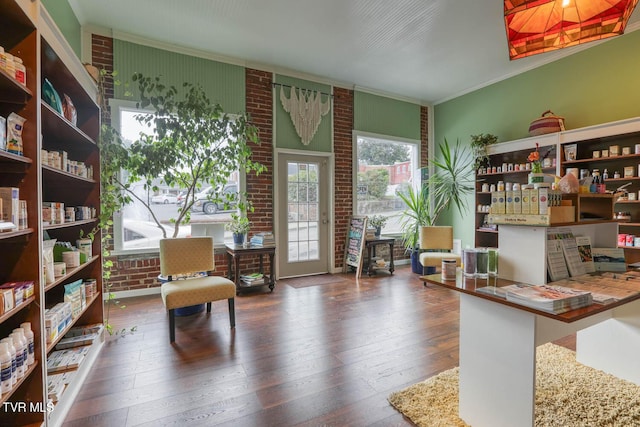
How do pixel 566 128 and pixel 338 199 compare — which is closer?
pixel 566 128

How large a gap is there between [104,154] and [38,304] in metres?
1.67

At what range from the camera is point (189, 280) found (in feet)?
9.80

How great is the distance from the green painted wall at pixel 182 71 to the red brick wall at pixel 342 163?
1598mm

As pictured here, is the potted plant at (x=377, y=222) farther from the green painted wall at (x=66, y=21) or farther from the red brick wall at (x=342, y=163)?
the green painted wall at (x=66, y=21)

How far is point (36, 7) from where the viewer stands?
1.43 metres

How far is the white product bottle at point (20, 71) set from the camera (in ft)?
4.40

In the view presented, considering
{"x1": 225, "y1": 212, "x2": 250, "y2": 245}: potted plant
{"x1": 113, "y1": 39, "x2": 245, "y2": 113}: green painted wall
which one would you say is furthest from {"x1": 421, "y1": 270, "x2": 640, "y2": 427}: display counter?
{"x1": 113, "y1": 39, "x2": 245, "y2": 113}: green painted wall

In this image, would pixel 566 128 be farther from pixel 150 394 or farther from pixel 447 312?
pixel 150 394

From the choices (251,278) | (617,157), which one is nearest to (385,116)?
(617,157)

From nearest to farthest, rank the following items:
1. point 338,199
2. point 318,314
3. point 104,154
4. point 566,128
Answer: point 104,154 → point 318,314 → point 566,128 → point 338,199

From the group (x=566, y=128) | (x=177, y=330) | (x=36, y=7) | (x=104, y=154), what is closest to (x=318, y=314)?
(x=177, y=330)

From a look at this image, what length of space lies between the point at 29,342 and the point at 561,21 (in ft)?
9.27

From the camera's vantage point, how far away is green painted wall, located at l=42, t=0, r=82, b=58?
2.62m

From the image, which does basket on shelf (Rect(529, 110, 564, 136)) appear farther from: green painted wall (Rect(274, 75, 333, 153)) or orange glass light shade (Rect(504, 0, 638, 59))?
orange glass light shade (Rect(504, 0, 638, 59))
